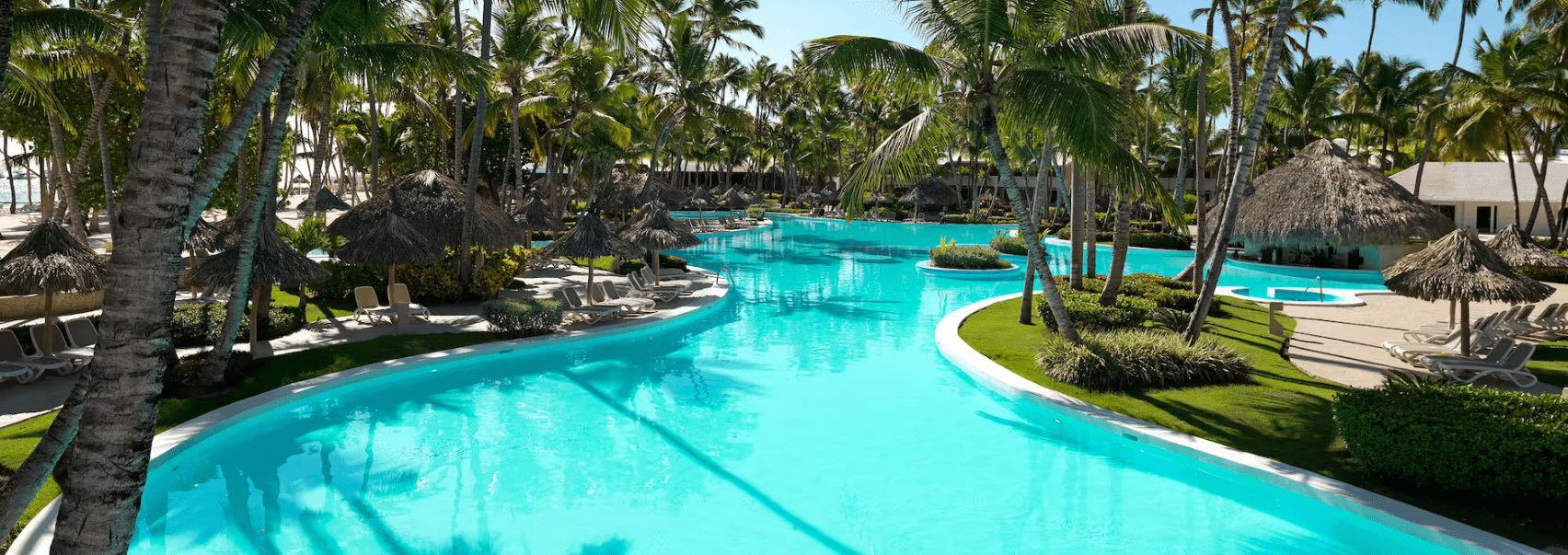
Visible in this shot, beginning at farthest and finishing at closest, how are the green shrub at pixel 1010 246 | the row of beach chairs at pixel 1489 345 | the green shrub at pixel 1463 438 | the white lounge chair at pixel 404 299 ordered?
1. the green shrub at pixel 1010 246
2. the white lounge chair at pixel 404 299
3. the row of beach chairs at pixel 1489 345
4. the green shrub at pixel 1463 438

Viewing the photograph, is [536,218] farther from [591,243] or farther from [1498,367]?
[1498,367]

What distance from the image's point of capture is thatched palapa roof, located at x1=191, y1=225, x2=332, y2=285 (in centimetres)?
1179

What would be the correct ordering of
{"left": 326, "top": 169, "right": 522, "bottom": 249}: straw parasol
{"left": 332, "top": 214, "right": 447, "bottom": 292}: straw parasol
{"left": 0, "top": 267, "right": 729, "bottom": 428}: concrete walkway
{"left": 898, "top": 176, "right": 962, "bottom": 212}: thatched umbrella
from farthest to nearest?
{"left": 898, "top": 176, "right": 962, "bottom": 212}: thatched umbrella < {"left": 326, "top": 169, "right": 522, "bottom": 249}: straw parasol < {"left": 332, "top": 214, "right": 447, "bottom": 292}: straw parasol < {"left": 0, "top": 267, "right": 729, "bottom": 428}: concrete walkway

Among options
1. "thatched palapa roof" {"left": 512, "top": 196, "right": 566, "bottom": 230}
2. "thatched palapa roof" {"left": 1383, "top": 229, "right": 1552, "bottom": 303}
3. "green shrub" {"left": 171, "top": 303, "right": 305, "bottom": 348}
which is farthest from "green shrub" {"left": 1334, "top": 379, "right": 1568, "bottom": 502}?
"thatched palapa roof" {"left": 512, "top": 196, "right": 566, "bottom": 230}

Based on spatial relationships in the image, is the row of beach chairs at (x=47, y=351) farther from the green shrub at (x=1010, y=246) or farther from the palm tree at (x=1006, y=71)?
the green shrub at (x=1010, y=246)

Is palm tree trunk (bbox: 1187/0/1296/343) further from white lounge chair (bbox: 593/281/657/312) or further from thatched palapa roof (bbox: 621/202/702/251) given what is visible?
thatched palapa roof (bbox: 621/202/702/251)

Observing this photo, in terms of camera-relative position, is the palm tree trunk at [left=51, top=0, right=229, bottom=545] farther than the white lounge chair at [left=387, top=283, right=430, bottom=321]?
No

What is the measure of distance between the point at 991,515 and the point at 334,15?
9449mm

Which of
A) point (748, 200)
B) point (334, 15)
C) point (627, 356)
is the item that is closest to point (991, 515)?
point (627, 356)

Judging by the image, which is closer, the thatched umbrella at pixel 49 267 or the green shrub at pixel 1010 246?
the thatched umbrella at pixel 49 267

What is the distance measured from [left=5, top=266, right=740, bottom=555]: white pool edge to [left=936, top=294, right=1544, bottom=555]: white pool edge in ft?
22.5

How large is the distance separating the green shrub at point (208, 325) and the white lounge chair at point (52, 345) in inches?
48.9

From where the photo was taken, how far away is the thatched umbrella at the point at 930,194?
50.5 metres

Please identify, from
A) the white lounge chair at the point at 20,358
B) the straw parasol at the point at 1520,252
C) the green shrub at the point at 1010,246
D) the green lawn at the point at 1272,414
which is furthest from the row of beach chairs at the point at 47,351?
the green shrub at the point at 1010,246
